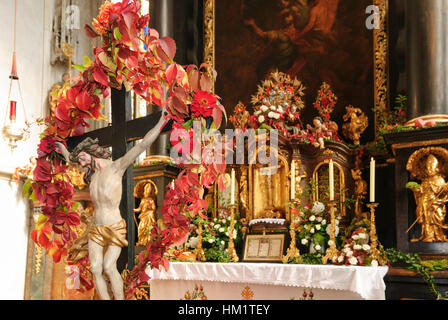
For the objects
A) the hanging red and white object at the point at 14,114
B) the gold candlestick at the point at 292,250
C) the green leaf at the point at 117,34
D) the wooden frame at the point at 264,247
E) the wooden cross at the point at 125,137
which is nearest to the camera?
the green leaf at the point at 117,34

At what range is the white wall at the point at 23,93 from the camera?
9.40 metres

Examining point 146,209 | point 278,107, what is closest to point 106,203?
point 278,107

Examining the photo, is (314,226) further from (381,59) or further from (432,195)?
(381,59)

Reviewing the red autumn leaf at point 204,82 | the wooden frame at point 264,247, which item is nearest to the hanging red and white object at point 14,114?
the wooden frame at point 264,247

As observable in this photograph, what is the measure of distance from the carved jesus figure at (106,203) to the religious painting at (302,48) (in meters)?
5.76

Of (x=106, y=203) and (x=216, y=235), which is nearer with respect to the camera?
(x=106, y=203)

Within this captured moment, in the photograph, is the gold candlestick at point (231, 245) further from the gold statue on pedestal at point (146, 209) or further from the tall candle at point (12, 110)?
the tall candle at point (12, 110)

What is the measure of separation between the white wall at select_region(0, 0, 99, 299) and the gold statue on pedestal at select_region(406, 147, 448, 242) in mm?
6976

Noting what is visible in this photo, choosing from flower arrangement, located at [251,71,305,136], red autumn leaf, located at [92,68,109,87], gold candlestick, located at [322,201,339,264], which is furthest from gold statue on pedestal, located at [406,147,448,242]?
red autumn leaf, located at [92,68,109,87]

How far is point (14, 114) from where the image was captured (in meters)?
9.38

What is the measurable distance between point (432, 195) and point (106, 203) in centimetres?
414

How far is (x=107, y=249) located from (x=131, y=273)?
20 centimetres

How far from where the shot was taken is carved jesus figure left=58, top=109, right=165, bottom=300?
2.78 metres

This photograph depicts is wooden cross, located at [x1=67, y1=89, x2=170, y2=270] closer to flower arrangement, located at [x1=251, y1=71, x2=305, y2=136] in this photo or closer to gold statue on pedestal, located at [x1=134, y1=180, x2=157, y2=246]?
flower arrangement, located at [x1=251, y1=71, x2=305, y2=136]
